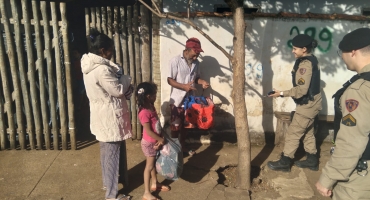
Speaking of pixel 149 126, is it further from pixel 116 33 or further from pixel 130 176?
pixel 116 33

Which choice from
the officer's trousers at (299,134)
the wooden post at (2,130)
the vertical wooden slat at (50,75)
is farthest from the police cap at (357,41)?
the wooden post at (2,130)

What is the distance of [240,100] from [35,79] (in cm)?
308

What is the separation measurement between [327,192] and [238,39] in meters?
1.98

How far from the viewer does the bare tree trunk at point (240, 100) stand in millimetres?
3744

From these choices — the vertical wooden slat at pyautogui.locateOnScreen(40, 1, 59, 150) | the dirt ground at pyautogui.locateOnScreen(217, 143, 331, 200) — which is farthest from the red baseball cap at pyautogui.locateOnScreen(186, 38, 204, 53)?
the vertical wooden slat at pyautogui.locateOnScreen(40, 1, 59, 150)

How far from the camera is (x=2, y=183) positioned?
421 cm

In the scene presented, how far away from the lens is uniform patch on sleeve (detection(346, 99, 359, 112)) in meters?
2.18

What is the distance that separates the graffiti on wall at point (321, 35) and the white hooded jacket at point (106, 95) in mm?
2931

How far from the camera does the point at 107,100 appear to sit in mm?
3521

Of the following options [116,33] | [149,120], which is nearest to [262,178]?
[149,120]

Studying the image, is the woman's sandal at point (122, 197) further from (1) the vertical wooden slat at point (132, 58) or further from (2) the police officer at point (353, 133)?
(2) the police officer at point (353, 133)

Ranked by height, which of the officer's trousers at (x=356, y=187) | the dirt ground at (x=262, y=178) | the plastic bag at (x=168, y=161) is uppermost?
the officer's trousers at (x=356, y=187)

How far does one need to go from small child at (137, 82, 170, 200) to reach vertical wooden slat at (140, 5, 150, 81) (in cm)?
159

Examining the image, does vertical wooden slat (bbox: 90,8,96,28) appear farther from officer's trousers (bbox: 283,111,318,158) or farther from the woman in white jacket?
officer's trousers (bbox: 283,111,318,158)
